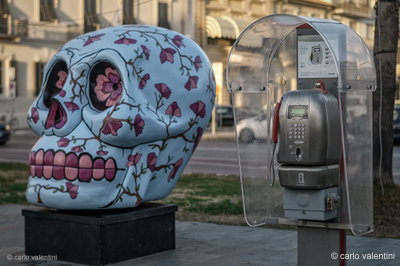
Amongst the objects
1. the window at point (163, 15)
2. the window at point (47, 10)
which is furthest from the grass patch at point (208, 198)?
the window at point (163, 15)

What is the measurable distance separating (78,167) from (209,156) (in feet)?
50.7

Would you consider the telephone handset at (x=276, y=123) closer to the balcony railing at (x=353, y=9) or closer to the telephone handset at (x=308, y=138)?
the telephone handset at (x=308, y=138)

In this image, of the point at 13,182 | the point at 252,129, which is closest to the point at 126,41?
the point at 252,129

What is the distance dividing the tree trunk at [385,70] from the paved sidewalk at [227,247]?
8.87 feet

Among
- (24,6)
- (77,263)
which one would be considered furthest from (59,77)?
(24,6)

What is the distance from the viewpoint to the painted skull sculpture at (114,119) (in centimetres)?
716

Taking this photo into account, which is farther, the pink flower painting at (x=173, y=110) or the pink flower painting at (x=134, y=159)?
the pink flower painting at (x=173, y=110)

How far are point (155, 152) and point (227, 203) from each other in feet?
14.3

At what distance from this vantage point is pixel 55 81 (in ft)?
25.6

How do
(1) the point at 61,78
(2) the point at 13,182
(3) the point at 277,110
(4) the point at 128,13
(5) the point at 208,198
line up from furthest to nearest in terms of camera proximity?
Answer: (4) the point at 128,13 → (2) the point at 13,182 → (5) the point at 208,198 → (1) the point at 61,78 → (3) the point at 277,110

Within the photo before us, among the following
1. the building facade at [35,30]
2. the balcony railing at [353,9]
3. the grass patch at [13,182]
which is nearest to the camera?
the grass patch at [13,182]

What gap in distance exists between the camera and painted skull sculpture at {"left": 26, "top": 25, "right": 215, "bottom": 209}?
23.5 feet

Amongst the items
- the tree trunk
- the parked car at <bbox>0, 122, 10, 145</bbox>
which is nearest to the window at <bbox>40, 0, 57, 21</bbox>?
the parked car at <bbox>0, 122, 10, 145</bbox>

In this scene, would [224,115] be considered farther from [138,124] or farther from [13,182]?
[138,124]
